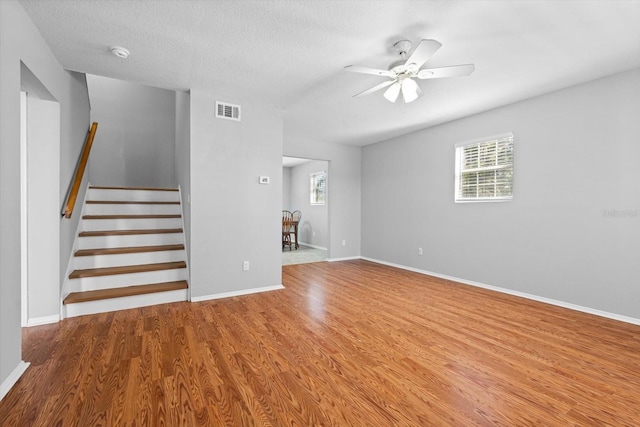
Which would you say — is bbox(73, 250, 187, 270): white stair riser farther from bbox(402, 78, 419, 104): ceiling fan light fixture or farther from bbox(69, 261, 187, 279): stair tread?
bbox(402, 78, 419, 104): ceiling fan light fixture

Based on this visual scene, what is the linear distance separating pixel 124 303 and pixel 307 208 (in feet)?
19.3

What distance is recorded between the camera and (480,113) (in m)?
4.06

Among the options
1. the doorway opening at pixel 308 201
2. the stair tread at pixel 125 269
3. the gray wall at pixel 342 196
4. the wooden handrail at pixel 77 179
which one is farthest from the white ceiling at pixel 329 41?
the doorway opening at pixel 308 201

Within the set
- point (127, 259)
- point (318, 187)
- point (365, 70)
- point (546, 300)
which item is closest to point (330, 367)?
point (365, 70)

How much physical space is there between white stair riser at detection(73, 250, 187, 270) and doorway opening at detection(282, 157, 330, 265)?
3.36 metres

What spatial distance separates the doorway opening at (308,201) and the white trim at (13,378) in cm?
505

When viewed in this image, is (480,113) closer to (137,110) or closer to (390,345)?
(390,345)

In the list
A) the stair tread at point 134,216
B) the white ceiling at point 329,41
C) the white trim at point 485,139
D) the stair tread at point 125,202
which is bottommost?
the stair tread at point 134,216

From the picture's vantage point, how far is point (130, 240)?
11.8ft

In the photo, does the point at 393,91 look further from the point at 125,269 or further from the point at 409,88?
the point at 125,269

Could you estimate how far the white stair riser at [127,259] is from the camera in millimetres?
3219

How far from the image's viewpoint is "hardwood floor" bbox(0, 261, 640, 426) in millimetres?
1515

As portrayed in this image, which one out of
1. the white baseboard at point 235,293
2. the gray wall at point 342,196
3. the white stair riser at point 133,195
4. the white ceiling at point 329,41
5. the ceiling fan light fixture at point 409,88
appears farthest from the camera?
the gray wall at point 342,196

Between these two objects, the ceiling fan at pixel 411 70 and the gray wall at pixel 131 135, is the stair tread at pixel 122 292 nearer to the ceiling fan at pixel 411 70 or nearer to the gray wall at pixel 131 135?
the gray wall at pixel 131 135
